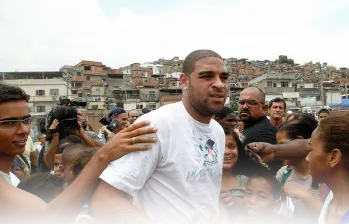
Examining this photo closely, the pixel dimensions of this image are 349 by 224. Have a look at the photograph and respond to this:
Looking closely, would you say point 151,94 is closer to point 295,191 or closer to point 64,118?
point 64,118

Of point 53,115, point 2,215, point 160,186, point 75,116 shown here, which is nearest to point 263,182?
point 160,186

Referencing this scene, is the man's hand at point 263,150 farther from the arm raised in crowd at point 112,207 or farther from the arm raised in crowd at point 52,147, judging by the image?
the arm raised in crowd at point 52,147

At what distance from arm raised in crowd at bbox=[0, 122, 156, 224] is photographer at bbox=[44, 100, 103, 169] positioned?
2.94 m

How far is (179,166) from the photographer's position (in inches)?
82.1

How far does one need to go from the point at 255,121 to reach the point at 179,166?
2880 mm

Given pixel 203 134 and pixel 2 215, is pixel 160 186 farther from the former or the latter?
pixel 2 215

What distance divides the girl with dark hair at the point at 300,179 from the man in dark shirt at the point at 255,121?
44 cm

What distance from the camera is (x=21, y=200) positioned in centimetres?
204

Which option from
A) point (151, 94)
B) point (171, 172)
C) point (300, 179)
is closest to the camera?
point (171, 172)

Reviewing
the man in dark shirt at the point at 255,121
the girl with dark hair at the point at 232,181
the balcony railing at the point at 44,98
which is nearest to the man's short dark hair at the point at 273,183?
the girl with dark hair at the point at 232,181

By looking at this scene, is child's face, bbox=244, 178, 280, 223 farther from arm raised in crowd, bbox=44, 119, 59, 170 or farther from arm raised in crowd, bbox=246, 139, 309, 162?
arm raised in crowd, bbox=44, 119, 59, 170

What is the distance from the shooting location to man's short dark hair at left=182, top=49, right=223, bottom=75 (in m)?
2.38

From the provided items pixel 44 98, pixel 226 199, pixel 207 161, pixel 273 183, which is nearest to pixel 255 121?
pixel 273 183

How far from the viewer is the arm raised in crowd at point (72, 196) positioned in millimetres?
1962
